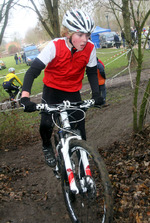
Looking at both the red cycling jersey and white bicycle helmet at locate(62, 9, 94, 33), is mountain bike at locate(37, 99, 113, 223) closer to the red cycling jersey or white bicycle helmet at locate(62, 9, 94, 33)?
the red cycling jersey

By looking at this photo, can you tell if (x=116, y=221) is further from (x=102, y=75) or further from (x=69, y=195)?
(x=102, y=75)

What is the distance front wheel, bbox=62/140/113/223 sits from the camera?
2.67 metres

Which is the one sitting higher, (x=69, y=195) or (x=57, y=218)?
(x=69, y=195)

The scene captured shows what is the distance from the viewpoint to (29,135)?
7.46 meters

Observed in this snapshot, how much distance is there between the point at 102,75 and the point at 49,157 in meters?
4.76

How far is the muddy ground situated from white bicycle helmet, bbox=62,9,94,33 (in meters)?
2.18

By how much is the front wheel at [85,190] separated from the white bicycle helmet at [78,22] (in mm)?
1418

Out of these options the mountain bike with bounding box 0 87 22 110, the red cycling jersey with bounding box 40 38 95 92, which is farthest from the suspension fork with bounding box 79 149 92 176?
the mountain bike with bounding box 0 87 22 110

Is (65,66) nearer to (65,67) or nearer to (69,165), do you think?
(65,67)

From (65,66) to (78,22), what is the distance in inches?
24.1

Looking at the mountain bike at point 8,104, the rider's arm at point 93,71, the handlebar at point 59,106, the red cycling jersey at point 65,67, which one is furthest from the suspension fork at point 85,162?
the mountain bike at point 8,104

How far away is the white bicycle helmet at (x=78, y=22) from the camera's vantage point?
3146 mm

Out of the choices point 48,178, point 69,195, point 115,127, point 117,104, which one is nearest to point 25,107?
point 69,195

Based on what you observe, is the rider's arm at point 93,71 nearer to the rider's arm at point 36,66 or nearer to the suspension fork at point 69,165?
the rider's arm at point 36,66
